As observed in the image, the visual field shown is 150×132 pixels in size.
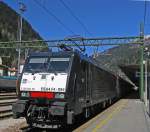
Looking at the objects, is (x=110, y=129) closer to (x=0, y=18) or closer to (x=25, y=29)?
(x=0, y=18)

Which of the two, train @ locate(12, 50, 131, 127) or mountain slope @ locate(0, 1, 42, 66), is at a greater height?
mountain slope @ locate(0, 1, 42, 66)

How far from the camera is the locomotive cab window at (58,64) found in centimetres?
1270

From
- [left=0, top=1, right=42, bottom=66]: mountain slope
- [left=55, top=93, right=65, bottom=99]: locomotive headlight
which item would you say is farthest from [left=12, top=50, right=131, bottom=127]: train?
[left=0, top=1, right=42, bottom=66]: mountain slope

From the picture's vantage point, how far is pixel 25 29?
14375cm

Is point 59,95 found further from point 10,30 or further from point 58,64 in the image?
point 10,30

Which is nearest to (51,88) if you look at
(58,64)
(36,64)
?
(58,64)

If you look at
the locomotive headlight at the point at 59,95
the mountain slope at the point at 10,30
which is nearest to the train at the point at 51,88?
the locomotive headlight at the point at 59,95

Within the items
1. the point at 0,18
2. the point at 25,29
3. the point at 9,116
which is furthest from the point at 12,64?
the point at 9,116

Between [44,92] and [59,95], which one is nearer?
[59,95]

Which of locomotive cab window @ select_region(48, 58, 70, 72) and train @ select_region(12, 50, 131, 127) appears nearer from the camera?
→ train @ select_region(12, 50, 131, 127)

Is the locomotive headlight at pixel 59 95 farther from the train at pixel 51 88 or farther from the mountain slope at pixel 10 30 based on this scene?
the mountain slope at pixel 10 30

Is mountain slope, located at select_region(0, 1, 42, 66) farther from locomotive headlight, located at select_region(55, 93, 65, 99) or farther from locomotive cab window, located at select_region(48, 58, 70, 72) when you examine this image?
locomotive headlight, located at select_region(55, 93, 65, 99)

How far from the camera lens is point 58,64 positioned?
12.9 metres

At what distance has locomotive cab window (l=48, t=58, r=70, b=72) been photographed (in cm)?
1270
